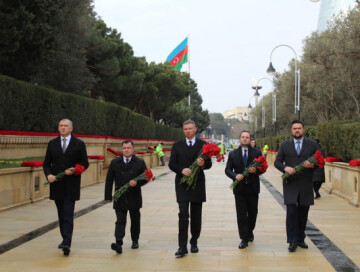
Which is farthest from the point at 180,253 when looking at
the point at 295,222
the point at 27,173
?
the point at 27,173

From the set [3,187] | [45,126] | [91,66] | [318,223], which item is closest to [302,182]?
[318,223]

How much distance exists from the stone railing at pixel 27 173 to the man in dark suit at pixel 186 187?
5.84 meters

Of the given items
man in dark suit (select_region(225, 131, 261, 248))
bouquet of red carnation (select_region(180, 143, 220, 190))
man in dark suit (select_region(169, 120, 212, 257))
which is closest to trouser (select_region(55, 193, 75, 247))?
man in dark suit (select_region(169, 120, 212, 257))

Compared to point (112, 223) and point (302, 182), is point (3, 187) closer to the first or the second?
point (112, 223)

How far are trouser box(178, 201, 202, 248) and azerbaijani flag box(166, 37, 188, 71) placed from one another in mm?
59497

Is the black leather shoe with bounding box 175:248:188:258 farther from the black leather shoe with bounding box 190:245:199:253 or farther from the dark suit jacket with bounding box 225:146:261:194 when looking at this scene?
the dark suit jacket with bounding box 225:146:261:194

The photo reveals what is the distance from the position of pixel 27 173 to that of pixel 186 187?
717 centimetres

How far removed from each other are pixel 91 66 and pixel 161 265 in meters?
30.9

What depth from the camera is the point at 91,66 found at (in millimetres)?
36312

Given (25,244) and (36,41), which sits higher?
(36,41)

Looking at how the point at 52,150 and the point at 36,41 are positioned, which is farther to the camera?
the point at 36,41

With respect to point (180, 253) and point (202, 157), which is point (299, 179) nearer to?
point (202, 157)

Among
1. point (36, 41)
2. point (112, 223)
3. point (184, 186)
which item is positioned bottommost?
point (112, 223)

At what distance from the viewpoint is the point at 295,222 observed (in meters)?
7.63
